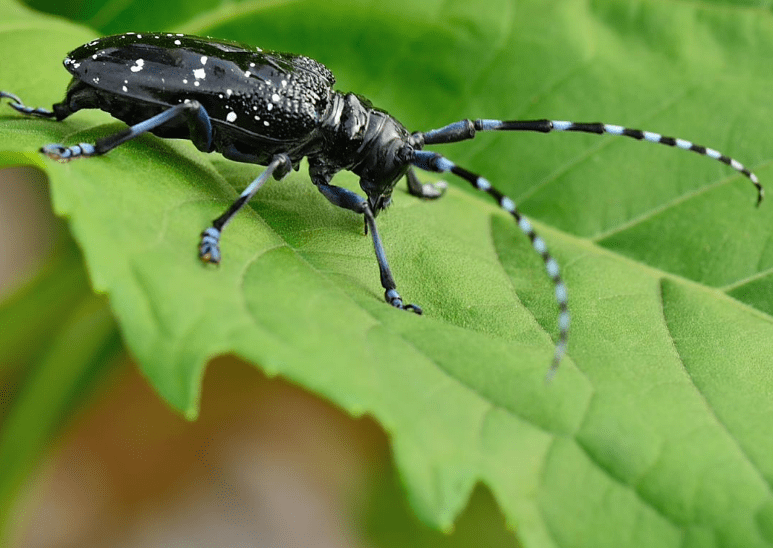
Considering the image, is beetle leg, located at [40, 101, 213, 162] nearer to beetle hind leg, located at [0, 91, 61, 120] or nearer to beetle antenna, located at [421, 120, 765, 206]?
beetle hind leg, located at [0, 91, 61, 120]

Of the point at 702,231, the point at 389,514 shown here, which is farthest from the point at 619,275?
the point at 389,514

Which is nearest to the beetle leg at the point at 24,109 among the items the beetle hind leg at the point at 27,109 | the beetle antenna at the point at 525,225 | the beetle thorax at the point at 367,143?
the beetle hind leg at the point at 27,109

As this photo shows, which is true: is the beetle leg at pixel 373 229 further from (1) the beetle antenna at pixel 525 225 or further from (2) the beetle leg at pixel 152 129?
(2) the beetle leg at pixel 152 129

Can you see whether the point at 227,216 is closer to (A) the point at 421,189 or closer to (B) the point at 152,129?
(B) the point at 152,129

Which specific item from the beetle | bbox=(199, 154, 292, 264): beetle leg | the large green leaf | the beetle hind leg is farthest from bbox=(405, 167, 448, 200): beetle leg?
the beetle hind leg

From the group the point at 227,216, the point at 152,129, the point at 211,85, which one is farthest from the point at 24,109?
the point at 227,216

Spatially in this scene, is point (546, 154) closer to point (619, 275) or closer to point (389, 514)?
point (619, 275)
